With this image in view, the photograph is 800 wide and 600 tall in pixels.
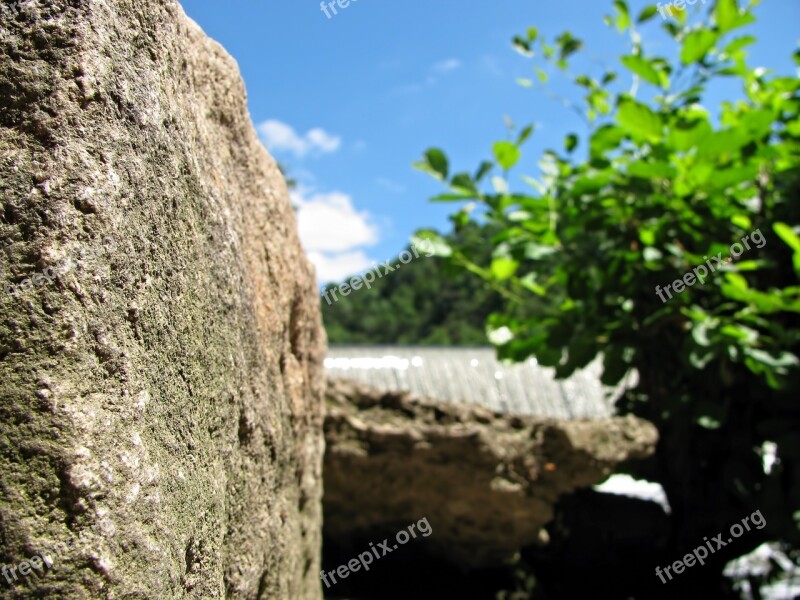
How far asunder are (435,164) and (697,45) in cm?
122

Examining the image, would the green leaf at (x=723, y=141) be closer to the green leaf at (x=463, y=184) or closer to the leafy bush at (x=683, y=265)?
the leafy bush at (x=683, y=265)

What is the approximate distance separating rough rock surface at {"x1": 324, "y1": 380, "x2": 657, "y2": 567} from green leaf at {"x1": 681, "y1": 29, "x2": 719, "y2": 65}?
173cm

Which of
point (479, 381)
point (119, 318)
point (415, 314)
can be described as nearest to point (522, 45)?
point (119, 318)

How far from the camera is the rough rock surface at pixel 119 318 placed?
0.97 metres

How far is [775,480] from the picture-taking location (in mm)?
3326

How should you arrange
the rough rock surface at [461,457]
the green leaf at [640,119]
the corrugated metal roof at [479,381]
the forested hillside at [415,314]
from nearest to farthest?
the green leaf at [640,119], the rough rock surface at [461,457], the corrugated metal roof at [479,381], the forested hillside at [415,314]

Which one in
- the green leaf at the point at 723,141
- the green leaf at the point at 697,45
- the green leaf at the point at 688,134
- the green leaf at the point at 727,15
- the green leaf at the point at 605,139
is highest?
the green leaf at the point at 727,15

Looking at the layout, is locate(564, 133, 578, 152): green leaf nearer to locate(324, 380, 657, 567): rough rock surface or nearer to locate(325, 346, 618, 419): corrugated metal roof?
locate(324, 380, 657, 567): rough rock surface

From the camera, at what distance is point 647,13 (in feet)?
11.9

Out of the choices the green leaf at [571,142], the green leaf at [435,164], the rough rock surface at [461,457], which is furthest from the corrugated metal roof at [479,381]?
the green leaf at [435,164]

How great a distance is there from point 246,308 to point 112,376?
52 centimetres

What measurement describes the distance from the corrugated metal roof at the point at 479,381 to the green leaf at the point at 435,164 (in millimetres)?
5125

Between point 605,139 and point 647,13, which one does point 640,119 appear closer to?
point 605,139

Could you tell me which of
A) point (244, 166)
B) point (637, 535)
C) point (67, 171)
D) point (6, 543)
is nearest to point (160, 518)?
point (6, 543)
